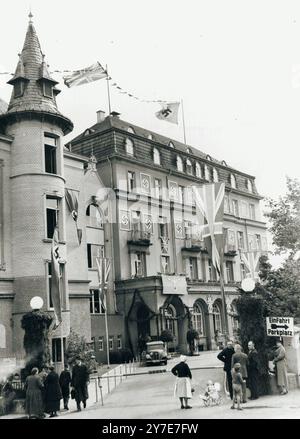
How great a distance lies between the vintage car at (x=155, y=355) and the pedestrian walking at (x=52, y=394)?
352 inches

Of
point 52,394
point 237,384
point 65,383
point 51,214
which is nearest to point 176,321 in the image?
point 51,214

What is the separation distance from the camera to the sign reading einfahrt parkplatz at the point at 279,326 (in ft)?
44.0

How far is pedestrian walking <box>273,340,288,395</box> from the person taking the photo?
1285 centimetres

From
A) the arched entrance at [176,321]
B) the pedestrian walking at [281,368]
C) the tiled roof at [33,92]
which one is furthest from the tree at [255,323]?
the arched entrance at [176,321]

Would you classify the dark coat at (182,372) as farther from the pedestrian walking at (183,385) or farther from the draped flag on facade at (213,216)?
the draped flag on facade at (213,216)

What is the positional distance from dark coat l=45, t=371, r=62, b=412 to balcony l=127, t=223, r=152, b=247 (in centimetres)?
1568

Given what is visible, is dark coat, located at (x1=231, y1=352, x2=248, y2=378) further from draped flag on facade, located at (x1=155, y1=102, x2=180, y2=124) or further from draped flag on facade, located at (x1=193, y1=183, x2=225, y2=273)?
draped flag on facade, located at (x1=155, y1=102, x2=180, y2=124)

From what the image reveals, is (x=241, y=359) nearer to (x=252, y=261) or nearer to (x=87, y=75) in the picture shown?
(x=252, y=261)

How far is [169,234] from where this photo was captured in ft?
82.6

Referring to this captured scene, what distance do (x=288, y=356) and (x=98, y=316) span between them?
1546 cm

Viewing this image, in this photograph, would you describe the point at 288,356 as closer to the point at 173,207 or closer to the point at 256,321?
the point at 256,321

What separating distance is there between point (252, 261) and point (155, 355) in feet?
24.1
